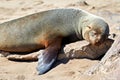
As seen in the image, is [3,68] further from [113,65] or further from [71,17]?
[113,65]

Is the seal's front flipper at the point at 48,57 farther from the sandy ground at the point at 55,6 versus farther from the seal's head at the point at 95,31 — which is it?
the seal's head at the point at 95,31

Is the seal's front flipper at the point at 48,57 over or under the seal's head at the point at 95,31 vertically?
under

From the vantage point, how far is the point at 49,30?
19.2ft

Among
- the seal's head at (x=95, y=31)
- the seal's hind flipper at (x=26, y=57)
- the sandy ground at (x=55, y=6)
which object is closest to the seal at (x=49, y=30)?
the seal's head at (x=95, y=31)

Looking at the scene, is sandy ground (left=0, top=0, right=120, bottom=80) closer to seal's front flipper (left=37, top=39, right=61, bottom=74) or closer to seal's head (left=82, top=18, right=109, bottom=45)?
seal's front flipper (left=37, top=39, right=61, bottom=74)

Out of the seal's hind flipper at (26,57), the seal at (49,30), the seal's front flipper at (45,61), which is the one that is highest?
the seal at (49,30)

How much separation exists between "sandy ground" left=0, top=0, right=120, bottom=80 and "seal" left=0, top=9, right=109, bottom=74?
1.05ft

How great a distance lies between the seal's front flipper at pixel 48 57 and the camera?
523cm

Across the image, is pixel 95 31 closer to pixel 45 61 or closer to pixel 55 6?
pixel 45 61

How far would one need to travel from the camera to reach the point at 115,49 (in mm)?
4039

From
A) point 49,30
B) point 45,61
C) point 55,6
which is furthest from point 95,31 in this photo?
point 55,6

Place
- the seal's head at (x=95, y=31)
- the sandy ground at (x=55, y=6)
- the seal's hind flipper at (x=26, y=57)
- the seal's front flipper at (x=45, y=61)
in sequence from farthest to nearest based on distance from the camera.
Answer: the seal's hind flipper at (x=26, y=57) → the seal's head at (x=95, y=31) → the seal's front flipper at (x=45, y=61) → the sandy ground at (x=55, y=6)

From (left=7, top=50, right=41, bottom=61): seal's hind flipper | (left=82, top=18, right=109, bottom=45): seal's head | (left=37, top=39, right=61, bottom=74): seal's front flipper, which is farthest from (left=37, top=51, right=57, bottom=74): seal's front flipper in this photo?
(left=82, top=18, right=109, bottom=45): seal's head

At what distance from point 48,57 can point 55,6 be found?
10.6ft
